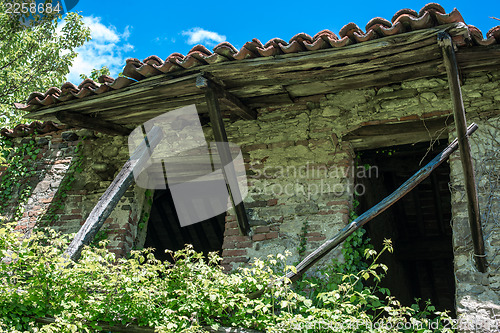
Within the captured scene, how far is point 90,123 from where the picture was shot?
5.85 m

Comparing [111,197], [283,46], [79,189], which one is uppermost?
[283,46]

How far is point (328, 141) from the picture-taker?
546 centimetres

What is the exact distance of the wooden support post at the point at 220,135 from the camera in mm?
4906

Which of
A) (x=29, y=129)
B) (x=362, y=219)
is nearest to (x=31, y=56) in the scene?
(x=29, y=129)

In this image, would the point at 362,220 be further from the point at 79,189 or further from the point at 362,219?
the point at 79,189

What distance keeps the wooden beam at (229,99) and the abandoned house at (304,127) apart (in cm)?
1

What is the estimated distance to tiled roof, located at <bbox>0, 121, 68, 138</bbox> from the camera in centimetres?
688

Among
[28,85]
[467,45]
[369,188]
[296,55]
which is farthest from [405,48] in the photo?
[28,85]

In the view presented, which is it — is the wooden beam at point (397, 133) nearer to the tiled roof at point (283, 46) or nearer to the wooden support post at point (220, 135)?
the tiled roof at point (283, 46)

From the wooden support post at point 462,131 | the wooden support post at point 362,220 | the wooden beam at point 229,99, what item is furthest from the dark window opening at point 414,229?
the wooden support post at point 462,131

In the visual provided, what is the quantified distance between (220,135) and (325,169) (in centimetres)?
115

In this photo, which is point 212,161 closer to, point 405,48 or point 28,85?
point 405,48

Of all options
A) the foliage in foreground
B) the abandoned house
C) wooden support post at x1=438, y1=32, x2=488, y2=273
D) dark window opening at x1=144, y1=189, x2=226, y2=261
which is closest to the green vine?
the abandoned house

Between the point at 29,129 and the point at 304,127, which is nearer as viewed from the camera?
the point at 304,127
